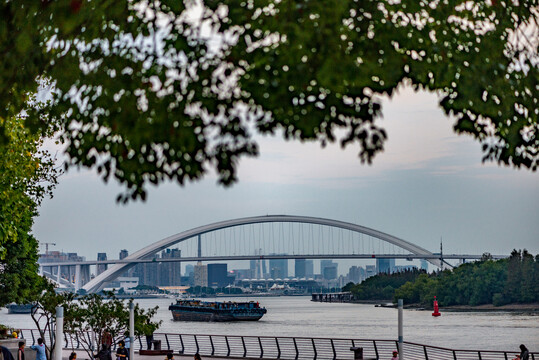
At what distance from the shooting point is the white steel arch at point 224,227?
94.8 metres

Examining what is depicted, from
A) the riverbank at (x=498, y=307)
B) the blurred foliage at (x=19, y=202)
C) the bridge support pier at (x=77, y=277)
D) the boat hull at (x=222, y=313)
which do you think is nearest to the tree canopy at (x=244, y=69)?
the blurred foliage at (x=19, y=202)

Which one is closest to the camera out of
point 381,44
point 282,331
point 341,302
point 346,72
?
point 346,72

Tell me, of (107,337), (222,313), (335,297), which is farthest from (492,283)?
(107,337)

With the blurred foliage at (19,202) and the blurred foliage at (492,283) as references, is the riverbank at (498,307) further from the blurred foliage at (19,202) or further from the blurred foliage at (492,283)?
the blurred foliage at (19,202)

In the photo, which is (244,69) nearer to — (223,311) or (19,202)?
(19,202)

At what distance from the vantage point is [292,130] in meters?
5.64

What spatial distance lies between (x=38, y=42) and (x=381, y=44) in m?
2.87

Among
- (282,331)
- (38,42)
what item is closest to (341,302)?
(282,331)

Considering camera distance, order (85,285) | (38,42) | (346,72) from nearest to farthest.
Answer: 1. (346,72)
2. (38,42)
3. (85,285)

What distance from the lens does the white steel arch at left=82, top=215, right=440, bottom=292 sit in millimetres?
94812

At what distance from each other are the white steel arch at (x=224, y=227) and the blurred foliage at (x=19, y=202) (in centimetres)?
6207

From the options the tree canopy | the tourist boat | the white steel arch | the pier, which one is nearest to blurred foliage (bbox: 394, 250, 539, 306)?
the white steel arch

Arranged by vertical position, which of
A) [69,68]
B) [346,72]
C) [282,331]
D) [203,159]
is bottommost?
[282,331]

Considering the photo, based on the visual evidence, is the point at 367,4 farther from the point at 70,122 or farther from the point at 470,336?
the point at 470,336
